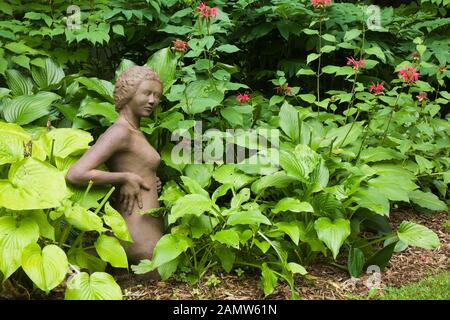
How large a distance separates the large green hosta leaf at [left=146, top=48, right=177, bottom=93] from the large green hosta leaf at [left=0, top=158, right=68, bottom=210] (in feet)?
4.30

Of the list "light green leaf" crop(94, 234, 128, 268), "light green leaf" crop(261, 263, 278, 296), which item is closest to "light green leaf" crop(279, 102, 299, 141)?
"light green leaf" crop(261, 263, 278, 296)

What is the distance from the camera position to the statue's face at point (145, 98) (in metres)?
3.16

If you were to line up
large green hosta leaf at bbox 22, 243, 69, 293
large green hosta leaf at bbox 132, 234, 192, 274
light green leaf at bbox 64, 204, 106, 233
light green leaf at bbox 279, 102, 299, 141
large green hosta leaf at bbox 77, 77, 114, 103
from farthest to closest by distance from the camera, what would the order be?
light green leaf at bbox 279, 102, 299, 141 → large green hosta leaf at bbox 77, 77, 114, 103 → large green hosta leaf at bbox 132, 234, 192, 274 → light green leaf at bbox 64, 204, 106, 233 → large green hosta leaf at bbox 22, 243, 69, 293

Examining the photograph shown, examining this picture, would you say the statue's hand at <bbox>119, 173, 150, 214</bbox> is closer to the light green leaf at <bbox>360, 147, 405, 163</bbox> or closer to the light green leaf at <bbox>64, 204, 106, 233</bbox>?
the light green leaf at <bbox>64, 204, 106, 233</bbox>

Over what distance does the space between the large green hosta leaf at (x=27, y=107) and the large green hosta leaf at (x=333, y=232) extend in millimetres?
1955

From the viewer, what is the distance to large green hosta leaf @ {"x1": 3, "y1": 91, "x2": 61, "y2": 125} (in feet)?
11.8

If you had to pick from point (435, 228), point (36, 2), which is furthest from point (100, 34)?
point (435, 228)

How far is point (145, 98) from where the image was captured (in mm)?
3164

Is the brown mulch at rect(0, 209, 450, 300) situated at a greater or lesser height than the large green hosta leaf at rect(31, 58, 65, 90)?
lesser

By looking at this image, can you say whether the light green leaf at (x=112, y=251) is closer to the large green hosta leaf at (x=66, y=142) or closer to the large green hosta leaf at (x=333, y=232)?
the large green hosta leaf at (x=66, y=142)

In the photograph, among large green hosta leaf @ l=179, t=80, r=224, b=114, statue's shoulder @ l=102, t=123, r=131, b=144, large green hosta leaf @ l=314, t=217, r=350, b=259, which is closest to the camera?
large green hosta leaf @ l=314, t=217, r=350, b=259

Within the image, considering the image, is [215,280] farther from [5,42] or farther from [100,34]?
[5,42]

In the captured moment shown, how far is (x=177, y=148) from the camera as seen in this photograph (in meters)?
3.60

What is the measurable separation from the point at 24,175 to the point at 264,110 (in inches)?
86.6
